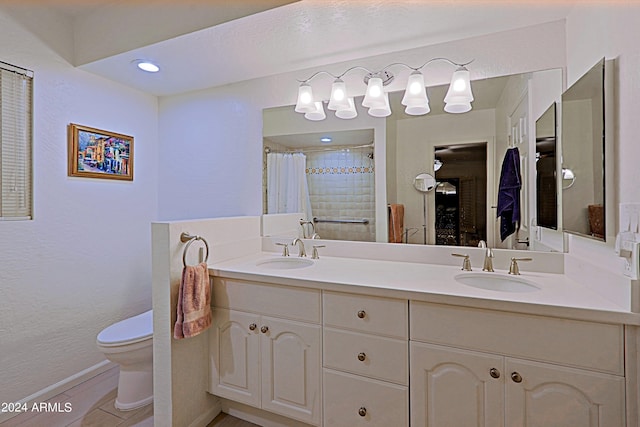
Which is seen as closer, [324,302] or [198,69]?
[324,302]

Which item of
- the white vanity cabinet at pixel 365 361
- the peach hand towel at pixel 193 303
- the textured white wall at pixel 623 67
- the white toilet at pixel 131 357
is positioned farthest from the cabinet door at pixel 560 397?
the white toilet at pixel 131 357

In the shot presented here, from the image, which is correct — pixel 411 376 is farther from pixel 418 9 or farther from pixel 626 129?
pixel 418 9

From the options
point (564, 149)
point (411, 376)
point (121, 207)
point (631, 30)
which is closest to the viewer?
point (631, 30)

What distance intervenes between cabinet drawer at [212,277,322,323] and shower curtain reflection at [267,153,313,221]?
73cm

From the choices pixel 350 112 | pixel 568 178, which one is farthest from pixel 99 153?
pixel 568 178

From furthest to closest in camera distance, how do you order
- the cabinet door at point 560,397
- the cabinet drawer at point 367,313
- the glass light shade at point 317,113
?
the glass light shade at point 317,113
the cabinet drawer at point 367,313
the cabinet door at point 560,397

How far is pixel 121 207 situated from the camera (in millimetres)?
2408

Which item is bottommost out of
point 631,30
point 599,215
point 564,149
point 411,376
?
point 411,376

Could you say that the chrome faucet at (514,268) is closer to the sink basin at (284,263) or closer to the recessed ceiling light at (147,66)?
the sink basin at (284,263)

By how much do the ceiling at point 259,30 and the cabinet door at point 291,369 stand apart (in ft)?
4.94

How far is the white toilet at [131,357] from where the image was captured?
1.74 meters

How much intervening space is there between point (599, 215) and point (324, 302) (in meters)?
1.14

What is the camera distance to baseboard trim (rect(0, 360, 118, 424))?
1.82 metres

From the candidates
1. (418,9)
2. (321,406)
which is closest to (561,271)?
(321,406)
